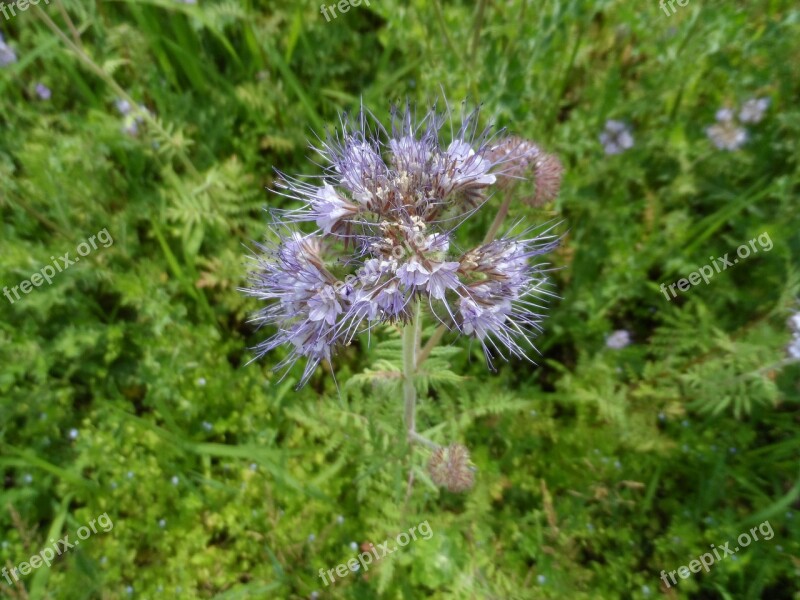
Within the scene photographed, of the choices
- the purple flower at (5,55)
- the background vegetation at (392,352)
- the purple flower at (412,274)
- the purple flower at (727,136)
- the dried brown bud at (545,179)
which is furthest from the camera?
the purple flower at (5,55)

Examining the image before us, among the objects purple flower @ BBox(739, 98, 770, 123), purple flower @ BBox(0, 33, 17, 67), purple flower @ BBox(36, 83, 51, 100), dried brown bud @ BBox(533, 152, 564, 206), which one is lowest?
dried brown bud @ BBox(533, 152, 564, 206)

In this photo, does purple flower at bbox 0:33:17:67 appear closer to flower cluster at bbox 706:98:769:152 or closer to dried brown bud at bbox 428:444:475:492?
dried brown bud at bbox 428:444:475:492

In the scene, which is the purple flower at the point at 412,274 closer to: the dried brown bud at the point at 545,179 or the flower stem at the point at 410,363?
the flower stem at the point at 410,363

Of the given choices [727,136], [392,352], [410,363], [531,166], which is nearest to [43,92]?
[392,352]

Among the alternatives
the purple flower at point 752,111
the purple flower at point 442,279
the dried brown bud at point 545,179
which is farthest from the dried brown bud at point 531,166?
the purple flower at point 752,111

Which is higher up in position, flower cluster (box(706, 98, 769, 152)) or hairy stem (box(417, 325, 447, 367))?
flower cluster (box(706, 98, 769, 152))

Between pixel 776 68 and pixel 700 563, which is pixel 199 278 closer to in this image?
pixel 700 563

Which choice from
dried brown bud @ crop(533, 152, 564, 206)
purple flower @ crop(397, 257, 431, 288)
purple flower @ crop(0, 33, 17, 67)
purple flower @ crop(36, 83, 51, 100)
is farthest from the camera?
purple flower @ crop(36, 83, 51, 100)

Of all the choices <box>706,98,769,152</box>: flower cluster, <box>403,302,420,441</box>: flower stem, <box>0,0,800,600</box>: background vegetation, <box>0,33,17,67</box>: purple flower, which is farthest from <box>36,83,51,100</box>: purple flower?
<box>706,98,769,152</box>: flower cluster
